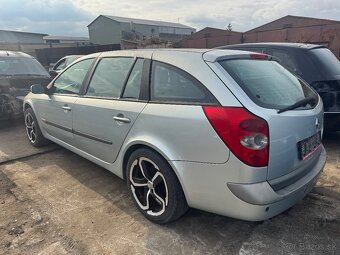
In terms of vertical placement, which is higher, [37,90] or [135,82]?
[135,82]

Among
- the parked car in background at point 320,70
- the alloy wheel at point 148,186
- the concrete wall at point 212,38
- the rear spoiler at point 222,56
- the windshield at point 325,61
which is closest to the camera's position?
the rear spoiler at point 222,56

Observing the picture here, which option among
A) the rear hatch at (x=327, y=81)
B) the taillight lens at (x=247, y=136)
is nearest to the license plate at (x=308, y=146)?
the taillight lens at (x=247, y=136)

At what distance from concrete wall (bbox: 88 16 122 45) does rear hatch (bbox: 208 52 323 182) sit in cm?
4309

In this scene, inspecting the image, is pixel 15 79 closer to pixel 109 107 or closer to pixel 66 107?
pixel 66 107

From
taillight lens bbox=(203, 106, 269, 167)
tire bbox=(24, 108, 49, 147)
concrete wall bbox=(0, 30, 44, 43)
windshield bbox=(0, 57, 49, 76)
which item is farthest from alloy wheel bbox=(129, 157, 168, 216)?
concrete wall bbox=(0, 30, 44, 43)

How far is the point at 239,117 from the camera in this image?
6.81ft

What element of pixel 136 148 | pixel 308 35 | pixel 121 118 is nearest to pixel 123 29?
pixel 308 35

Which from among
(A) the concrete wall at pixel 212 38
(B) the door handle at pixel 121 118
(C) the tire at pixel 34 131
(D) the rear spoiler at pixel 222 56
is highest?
(A) the concrete wall at pixel 212 38

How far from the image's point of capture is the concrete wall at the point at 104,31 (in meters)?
44.4

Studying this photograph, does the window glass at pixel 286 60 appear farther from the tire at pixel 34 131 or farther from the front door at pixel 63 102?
the tire at pixel 34 131

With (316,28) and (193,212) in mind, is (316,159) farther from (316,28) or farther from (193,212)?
(316,28)

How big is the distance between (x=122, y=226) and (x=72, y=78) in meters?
2.11

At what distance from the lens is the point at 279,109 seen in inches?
87.3

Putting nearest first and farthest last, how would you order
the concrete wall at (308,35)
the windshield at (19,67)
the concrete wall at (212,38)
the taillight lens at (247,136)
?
the taillight lens at (247,136), the windshield at (19,67), the concrete wall at (308,35), the concrete wall at (212,38)
